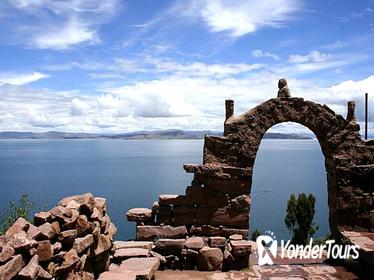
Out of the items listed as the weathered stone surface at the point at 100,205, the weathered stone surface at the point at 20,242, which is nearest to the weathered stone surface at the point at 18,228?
the weathered stone surface at the point at 20,242

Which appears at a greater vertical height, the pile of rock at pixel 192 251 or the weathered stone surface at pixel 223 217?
the weathered stone surface at pixel 223 217

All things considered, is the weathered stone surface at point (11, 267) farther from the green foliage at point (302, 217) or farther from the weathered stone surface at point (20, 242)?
the green foliage at point (302, 217)

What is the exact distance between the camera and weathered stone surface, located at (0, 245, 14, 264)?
497 centimetres

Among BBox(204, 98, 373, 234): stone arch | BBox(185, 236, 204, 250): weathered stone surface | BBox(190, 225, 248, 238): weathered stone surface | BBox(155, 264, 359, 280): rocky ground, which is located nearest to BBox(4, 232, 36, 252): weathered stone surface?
BBox(155, 264, 359, 280): rocky ground

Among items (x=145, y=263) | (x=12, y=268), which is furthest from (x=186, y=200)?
(x=12, y=268)

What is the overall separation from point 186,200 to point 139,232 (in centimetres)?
135

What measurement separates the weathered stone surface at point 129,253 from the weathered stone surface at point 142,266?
7.8 inches

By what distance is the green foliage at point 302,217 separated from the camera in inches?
1083

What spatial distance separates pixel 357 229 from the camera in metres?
10.1

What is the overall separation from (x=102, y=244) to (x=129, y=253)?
1101 mm

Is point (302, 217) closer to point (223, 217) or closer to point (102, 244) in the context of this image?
point (223, 217)

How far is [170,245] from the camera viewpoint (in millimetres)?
9531

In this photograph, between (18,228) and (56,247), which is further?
(56,247)

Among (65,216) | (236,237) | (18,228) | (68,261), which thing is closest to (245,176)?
(236,237)
